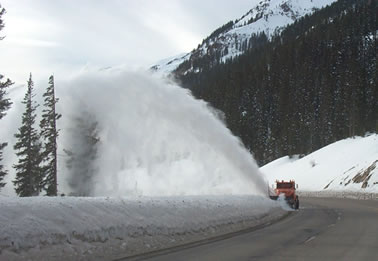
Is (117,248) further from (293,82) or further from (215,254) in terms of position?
(293,82)

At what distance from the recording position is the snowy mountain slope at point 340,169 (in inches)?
1890

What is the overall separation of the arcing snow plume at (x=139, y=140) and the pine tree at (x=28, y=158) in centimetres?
251

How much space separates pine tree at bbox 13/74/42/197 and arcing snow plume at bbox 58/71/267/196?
2509 millimetres

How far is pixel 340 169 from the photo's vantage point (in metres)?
61.2

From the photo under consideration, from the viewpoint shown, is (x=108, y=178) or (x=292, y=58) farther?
(x=292, y=58)

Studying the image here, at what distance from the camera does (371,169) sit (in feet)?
156

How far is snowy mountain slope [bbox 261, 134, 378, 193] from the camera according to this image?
4800 centimetres

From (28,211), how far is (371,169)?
44.1 meters

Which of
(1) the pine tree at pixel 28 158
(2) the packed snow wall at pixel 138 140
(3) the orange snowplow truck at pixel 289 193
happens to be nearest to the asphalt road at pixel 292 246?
(2) the packed snow wall at pixel 138 140

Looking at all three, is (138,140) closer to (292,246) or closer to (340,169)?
(292,246)

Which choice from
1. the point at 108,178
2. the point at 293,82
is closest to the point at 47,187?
the point at 108,178

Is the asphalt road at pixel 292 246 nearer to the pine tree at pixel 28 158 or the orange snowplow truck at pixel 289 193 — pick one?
the orange snowplow truck at pixel 289 193

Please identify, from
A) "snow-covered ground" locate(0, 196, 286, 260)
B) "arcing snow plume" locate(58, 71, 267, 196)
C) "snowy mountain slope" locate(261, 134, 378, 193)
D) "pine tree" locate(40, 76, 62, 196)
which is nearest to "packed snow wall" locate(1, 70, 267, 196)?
"arcing snow plume" locate(58, 71, 267, 196)

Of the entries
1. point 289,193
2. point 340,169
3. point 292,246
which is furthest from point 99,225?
point 340,169
